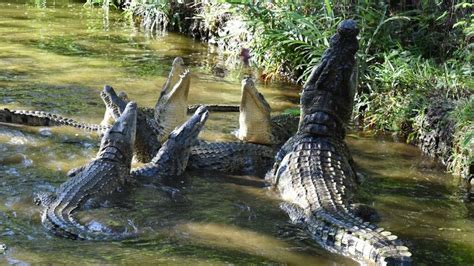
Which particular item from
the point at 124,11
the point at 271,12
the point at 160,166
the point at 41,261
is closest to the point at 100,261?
the point at 41,261

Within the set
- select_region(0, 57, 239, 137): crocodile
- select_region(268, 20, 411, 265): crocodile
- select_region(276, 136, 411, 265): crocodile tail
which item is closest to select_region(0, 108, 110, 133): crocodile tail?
select_region(0, 57, 239, 137): crocodile

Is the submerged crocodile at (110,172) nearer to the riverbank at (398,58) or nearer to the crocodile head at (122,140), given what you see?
the crocodile head at (122,140)

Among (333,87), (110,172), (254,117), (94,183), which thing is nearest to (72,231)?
(94,183)

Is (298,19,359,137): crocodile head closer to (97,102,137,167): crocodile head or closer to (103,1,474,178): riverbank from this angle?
(103,1,474,178): riverbank

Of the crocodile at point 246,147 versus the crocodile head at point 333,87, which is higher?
the crocodile head at point 333,87

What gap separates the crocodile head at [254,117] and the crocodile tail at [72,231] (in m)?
2.64

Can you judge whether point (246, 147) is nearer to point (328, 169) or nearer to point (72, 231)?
point (328, 169)

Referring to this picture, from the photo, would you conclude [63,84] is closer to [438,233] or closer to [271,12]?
[271,12]

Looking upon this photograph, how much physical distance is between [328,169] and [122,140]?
1.86 metres

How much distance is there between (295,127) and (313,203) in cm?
259

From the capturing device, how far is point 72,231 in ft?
16.6

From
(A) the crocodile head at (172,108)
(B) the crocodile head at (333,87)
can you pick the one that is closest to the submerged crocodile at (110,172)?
(A) the crocodile head at (172,108)

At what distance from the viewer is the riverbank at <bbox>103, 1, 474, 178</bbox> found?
7582 mm

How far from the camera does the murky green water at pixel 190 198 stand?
4.99 metres
